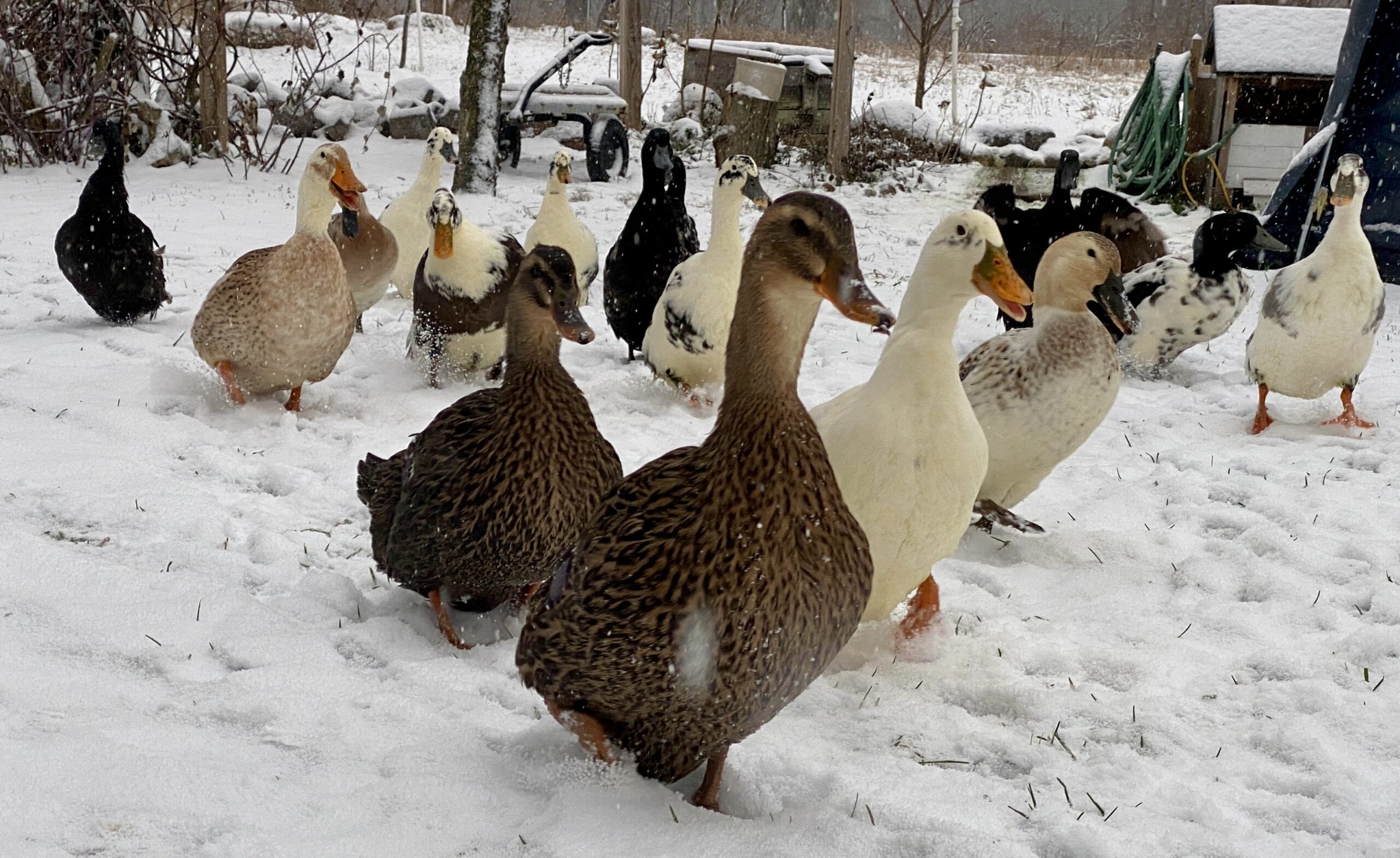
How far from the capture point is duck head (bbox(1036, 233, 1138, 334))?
402 centimetres

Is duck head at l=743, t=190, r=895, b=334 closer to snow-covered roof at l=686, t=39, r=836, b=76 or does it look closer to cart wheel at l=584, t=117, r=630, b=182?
cart wheel at l=584, t=117, r=630, b=182

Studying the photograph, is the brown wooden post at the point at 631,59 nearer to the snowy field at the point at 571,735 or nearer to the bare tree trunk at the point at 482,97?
the bare tree trunk at the point at 482,97

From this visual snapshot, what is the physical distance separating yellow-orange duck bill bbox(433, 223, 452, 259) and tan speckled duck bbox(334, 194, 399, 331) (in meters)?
0.71

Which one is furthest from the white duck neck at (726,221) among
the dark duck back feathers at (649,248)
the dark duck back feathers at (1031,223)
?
the dark duck back feathers at (1031,223)

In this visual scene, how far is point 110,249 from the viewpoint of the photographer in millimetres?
5508

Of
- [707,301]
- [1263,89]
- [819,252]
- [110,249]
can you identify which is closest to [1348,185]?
[707,301]

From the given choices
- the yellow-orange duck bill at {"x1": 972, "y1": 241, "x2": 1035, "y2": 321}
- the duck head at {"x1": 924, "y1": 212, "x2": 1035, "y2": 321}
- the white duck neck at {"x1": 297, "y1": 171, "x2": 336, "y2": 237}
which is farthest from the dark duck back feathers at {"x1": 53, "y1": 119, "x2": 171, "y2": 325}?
the yellow-orange duck bill at {"x1": 972, "y1": 241, "x2": 1035, "y2": 321}

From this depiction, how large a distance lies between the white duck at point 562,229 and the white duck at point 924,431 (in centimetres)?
348

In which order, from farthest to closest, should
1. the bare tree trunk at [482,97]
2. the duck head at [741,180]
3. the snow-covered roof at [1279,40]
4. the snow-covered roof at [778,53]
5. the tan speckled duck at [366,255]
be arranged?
1. the snow-covered roof at [778,53]
2. the snow-covered roof at [1279,40]
3. the bare tree trunk at [482,97]
4. the tan speckled duck at [366,255]
5. the duck head at [741,180]

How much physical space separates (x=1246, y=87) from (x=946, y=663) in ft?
36.9

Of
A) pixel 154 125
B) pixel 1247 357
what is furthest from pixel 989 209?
pixel 154 125

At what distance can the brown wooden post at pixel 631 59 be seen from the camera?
45.5 feet

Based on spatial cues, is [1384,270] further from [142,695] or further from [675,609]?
[142,695]

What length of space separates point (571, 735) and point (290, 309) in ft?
9.06
